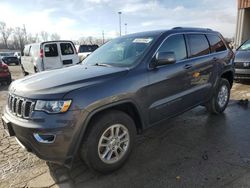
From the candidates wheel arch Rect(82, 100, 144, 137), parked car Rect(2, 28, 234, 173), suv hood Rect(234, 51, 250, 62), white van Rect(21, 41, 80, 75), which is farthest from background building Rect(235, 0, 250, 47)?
wheel arch Rect(82, 100, 144, 137)

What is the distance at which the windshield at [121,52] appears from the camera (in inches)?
142

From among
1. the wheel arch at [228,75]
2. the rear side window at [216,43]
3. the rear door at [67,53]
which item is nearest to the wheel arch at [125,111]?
the rear side window at [216,43]

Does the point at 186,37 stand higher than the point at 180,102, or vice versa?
the point at 186,37

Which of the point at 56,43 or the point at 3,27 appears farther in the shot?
the point at 3,27

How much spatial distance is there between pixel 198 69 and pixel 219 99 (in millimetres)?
1367

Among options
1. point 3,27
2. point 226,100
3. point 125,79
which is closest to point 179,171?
point 125,79

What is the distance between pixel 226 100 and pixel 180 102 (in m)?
2.15

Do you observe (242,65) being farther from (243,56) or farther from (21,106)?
(21,106)

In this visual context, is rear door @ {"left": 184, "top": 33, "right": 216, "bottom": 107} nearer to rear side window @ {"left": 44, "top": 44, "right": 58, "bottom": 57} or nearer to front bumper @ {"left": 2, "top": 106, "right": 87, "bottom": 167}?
front bumper @ {"left": 2, "top": 106, "right": 87, "bottom": 167}

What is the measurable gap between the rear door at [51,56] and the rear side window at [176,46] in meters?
7.92

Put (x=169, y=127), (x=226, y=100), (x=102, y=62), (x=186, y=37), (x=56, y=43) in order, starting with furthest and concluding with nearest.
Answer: (x=56, y=43) → (x=226, y=100) → (x=169, y=127) → (x=186, y=37) → (x=102, y=62)

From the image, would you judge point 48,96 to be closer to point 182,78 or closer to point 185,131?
point 182,78

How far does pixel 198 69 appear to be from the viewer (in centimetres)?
439

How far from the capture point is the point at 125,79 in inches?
123
